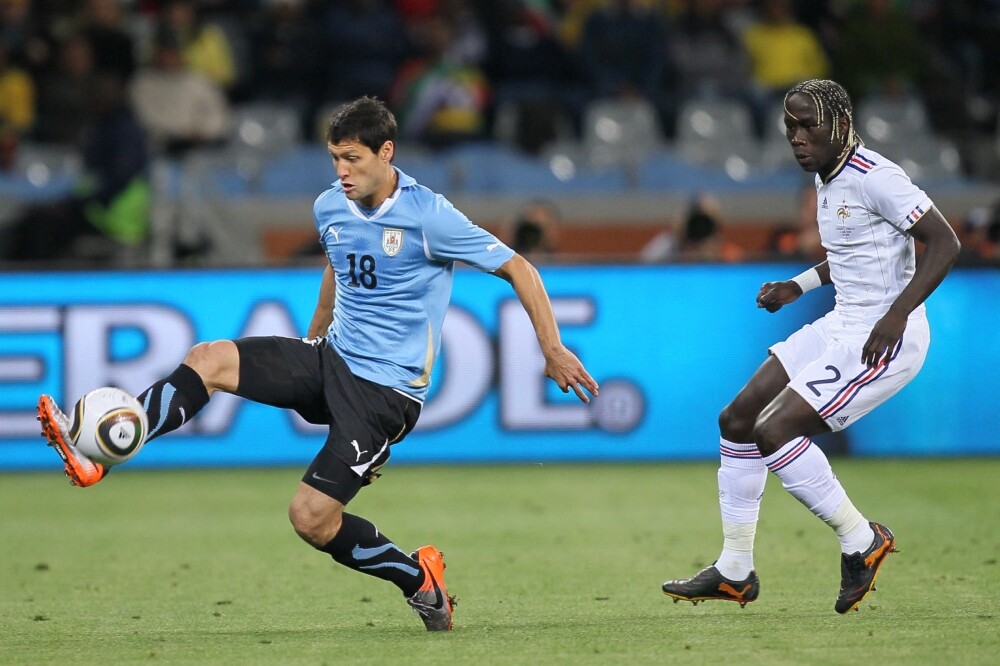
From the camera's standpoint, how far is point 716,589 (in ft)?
19.4

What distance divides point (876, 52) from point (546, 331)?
1068 cm

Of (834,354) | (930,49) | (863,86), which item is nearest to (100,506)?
(834,354)

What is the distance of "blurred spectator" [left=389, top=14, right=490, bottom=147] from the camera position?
14070mm

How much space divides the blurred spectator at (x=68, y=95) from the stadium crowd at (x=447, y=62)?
2cm

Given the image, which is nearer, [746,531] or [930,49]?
[746,531]

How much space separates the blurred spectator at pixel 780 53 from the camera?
15.2 m

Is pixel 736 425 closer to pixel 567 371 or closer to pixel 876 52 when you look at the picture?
pixel 567 371

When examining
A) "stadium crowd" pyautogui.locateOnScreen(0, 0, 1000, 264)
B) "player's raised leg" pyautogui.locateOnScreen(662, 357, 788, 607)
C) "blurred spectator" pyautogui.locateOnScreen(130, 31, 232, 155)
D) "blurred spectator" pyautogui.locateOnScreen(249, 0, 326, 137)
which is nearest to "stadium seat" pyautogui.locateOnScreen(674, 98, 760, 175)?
"stadium crowd" pyautogui.locateOnScreen(0, 0, 1000, 264)

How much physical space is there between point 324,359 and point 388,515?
3.22 m

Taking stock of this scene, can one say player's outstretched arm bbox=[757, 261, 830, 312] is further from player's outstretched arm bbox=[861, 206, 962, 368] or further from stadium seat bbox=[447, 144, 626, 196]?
stadium seat bbox=[447, 144, 626, 196]

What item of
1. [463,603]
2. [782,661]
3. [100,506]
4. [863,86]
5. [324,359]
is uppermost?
[863,86]

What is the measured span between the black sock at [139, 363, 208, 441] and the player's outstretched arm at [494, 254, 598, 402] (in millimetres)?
1198

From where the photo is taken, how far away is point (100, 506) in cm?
937

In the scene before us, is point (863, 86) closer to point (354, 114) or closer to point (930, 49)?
point (930, 49)
